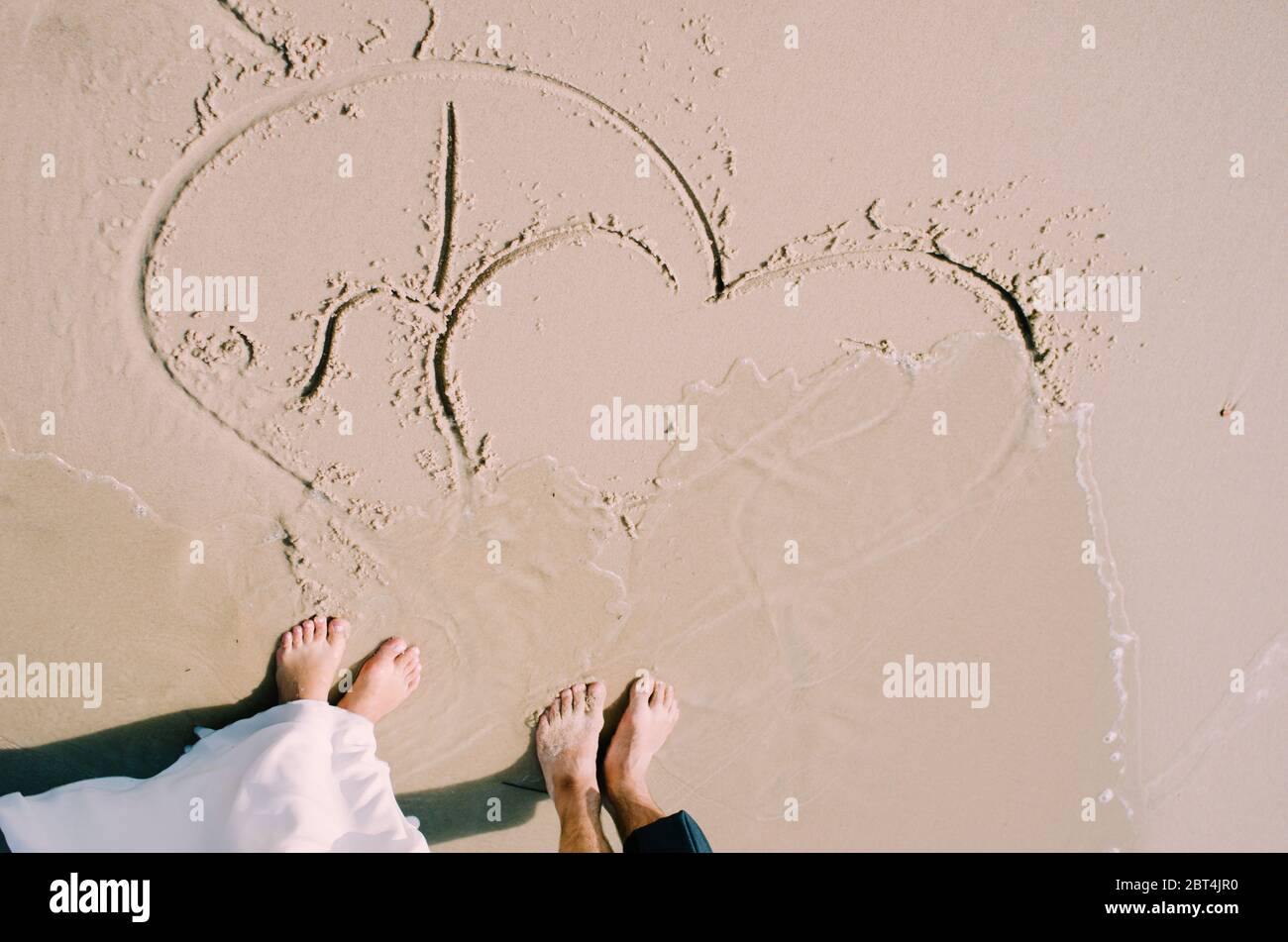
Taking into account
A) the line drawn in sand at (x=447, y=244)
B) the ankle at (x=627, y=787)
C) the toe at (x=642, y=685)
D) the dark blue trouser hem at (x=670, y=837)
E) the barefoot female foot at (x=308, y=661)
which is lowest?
the dark blue trouser hem at (x=670, y=837)

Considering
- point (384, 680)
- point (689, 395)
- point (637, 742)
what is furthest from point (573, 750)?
point (689, 395)

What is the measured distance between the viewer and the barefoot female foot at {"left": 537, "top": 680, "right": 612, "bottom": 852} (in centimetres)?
246

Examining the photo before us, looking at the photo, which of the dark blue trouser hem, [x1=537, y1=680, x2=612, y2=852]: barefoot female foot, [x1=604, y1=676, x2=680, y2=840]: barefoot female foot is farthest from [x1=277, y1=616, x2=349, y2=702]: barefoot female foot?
the dark blue trouser hem

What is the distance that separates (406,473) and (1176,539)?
2480mm

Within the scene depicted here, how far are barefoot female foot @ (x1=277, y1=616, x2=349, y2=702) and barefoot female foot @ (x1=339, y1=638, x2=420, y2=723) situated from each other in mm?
90

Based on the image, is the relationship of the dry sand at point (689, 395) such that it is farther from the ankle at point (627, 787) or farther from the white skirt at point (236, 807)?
the white skirt at point (236, 807)

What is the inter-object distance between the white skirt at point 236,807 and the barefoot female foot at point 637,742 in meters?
0.60

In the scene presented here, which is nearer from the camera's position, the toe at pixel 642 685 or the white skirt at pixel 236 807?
the white skirt at pixel 236 807

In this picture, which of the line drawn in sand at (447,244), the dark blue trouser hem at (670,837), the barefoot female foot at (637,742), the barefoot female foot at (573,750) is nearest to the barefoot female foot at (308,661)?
the line drawn in sand at (447,244)

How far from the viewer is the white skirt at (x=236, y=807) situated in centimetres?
217

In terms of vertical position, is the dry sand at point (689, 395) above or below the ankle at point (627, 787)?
above

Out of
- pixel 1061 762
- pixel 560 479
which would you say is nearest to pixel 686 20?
pixel 560 479

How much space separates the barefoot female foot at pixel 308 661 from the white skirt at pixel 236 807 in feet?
0.44

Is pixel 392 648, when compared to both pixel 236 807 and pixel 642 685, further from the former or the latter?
pixel 642 685
